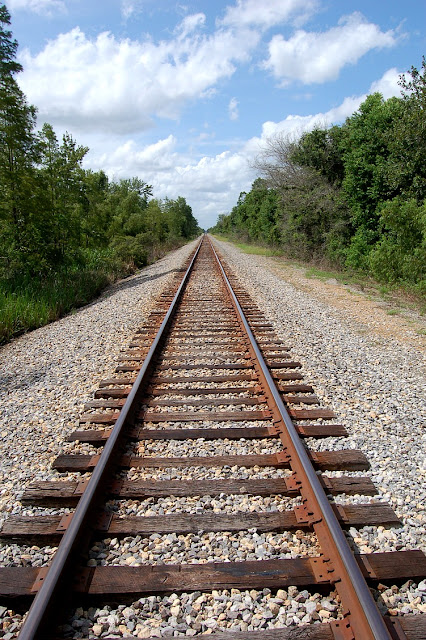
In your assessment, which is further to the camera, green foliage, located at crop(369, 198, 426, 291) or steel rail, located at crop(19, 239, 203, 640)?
green foliage, located at crop(369, 198, 426, 291)

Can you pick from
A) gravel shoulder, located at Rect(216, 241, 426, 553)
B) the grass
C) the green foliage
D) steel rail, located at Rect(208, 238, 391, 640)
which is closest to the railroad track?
steel rail, located at Rect(208, 238, 391, 640)

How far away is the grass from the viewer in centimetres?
895

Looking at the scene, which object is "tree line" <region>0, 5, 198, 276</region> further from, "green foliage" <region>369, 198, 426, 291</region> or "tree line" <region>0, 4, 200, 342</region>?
"green foliage" <region>369, 198, 426, 291</region>

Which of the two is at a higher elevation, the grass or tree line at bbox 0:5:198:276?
tree line at bbox 0:5:198:276

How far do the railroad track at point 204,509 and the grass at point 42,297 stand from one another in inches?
185

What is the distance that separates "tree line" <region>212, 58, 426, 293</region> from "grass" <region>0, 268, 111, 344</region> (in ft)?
27.7

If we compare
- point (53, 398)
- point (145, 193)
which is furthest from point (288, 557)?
point (145, 193)

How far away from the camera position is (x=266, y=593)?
2.30m

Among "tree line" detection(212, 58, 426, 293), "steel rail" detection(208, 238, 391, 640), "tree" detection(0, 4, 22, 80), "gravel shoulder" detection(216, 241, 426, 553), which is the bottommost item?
"gravel shoulder" detection(216, 241, 426, 553)

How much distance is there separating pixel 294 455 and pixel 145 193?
47129 millimetres

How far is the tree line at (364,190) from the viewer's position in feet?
37.0

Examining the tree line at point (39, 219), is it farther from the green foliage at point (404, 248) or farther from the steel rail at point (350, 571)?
the green foliage at point (404, 248)

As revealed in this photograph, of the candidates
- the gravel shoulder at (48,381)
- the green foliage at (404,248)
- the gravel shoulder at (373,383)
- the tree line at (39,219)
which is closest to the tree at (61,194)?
the tree line at (39,219)

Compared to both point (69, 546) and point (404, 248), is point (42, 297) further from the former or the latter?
point (404, 248)
